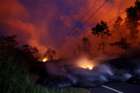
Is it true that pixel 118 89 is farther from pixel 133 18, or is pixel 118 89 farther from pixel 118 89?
pixel 133 18

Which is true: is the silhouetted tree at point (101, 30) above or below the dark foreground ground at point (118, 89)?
above

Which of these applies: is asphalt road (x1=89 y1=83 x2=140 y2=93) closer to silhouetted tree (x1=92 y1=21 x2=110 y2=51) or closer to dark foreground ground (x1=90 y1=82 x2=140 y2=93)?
dark foreground ground (x1=90 y1=82 x2=140 y2=93)

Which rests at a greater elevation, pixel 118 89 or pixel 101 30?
pixel 101 30

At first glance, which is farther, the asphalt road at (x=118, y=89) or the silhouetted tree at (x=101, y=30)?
the silhouetted tree at (x=101, y=30)

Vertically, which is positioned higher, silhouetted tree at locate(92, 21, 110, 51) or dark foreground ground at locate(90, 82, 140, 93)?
silhouetted tree at locate(92, 21, 110, 51)

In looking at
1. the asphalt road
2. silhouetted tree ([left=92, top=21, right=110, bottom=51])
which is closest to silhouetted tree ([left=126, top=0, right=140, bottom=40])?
silhouetted tree ([left=92, top=21, right=110, bottom=51])

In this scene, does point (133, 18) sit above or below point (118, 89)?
above

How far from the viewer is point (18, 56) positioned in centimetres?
959

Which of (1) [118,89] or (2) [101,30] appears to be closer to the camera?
(1) [118,89]

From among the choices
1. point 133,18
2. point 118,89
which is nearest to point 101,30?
point 133,18

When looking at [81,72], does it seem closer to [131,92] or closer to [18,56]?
[18,56]

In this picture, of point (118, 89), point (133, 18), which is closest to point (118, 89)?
point (118, 89)

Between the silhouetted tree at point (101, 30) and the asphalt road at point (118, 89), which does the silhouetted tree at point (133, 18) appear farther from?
the asphalt road at point (118, 89)

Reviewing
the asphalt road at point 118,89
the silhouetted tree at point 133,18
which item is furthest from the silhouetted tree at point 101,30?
the asphalt road at point 118,89
